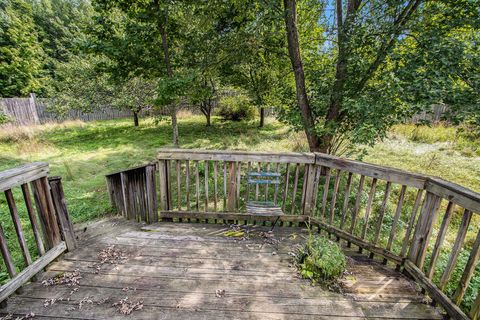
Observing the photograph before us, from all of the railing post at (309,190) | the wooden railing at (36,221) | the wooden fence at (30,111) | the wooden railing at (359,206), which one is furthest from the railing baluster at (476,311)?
the wooden fence at (30,111)

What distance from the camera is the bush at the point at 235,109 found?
41.7ft

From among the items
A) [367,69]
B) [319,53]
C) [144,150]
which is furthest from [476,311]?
[144,150]

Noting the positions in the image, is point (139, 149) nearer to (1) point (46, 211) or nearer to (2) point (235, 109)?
(1) point (46, 211)

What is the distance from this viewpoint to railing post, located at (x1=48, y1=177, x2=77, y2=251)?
2.40 metres

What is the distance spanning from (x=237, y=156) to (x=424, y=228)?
6.81 ft

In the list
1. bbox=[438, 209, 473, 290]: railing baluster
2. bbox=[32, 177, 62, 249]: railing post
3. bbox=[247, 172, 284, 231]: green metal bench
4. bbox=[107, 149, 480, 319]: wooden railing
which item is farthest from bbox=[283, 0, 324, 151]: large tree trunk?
bbox=[32, 177, 62, 249]: railing post

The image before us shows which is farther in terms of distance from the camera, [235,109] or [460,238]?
[235,109]

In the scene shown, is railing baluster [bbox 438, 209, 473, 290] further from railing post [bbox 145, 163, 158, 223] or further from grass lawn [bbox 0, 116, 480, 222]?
grass lawn [bbox 0, 116, 480, 222]

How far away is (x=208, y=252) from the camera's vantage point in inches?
104

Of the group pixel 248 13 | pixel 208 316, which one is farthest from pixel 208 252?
pixel 248 13

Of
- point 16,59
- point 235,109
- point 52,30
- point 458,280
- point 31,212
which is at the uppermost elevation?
point 52,30

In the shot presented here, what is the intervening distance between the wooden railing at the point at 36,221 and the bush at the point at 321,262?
8.20 ft

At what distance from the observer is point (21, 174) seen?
2.02 metres

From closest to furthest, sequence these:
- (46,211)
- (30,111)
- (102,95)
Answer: (46,211)
(102,95)
(30,111)
